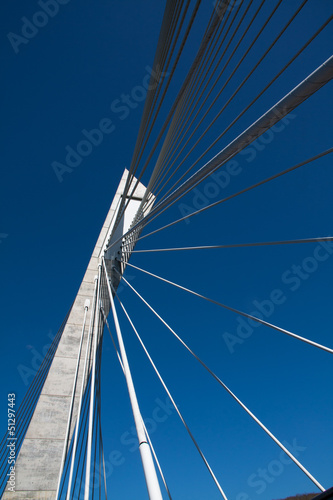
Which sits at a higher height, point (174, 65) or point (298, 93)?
point (174, 65)

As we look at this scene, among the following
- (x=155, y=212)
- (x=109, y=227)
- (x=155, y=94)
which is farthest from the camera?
(x=109, y=227)

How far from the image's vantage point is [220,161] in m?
2.13

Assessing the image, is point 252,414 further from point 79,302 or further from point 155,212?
point 79,302

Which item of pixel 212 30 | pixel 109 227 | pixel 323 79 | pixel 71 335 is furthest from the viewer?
pixel 109 227

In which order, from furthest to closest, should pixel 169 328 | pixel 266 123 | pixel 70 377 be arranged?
pixel 70 377, pixel 169 328, pixel 266 123

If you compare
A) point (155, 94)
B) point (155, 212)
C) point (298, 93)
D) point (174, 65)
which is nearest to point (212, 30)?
point (174, 65)

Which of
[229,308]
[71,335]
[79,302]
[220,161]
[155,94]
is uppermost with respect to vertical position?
[155,94]

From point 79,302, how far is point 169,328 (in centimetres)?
250

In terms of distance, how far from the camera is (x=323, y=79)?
48.7 inches

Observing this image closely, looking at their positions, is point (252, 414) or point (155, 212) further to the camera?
point (155, 212)

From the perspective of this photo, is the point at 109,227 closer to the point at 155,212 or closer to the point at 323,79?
the point at 155,212

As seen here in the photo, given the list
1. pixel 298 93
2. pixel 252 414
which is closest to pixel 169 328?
pixel 252 414

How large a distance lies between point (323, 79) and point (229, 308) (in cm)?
157

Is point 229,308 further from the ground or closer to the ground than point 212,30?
closer to the ground
